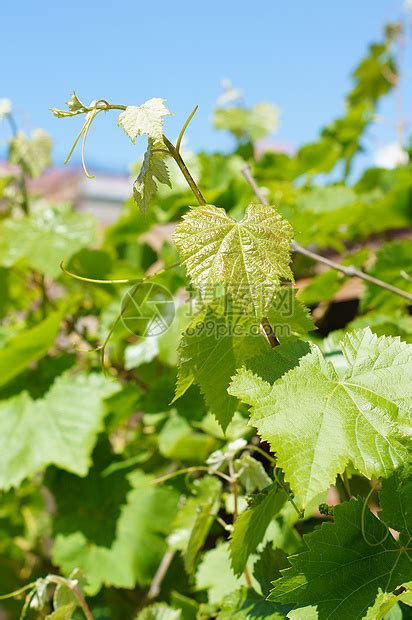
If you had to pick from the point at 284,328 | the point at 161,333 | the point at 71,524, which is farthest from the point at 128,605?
the point at 284,328

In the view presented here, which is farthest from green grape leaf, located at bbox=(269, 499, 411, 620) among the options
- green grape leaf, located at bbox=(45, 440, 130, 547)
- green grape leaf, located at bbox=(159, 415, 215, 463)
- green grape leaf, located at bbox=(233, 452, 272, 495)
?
green grape leaf, located at bbox=(45, 440, 130, 547)

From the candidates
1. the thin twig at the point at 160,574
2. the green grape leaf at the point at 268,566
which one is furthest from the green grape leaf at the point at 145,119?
the thin twig at the point at 160,574

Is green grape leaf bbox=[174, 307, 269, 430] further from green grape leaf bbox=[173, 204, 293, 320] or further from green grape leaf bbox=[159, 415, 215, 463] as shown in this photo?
green grape leaf bbox=[159, 415, 215, 463]

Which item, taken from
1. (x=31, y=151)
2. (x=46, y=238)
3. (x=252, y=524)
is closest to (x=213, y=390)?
(x=252, y=524)

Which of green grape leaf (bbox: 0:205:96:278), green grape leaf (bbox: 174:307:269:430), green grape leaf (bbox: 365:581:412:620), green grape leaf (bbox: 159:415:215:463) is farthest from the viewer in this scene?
green grape leaf (bbox: 0:205:96:278)

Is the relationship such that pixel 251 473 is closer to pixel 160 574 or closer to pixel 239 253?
pixel 239 253

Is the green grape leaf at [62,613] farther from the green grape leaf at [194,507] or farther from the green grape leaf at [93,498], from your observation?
the green grape leaf at [93,498]

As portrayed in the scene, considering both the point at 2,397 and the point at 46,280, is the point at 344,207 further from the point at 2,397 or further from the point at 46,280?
the point at 2,397
